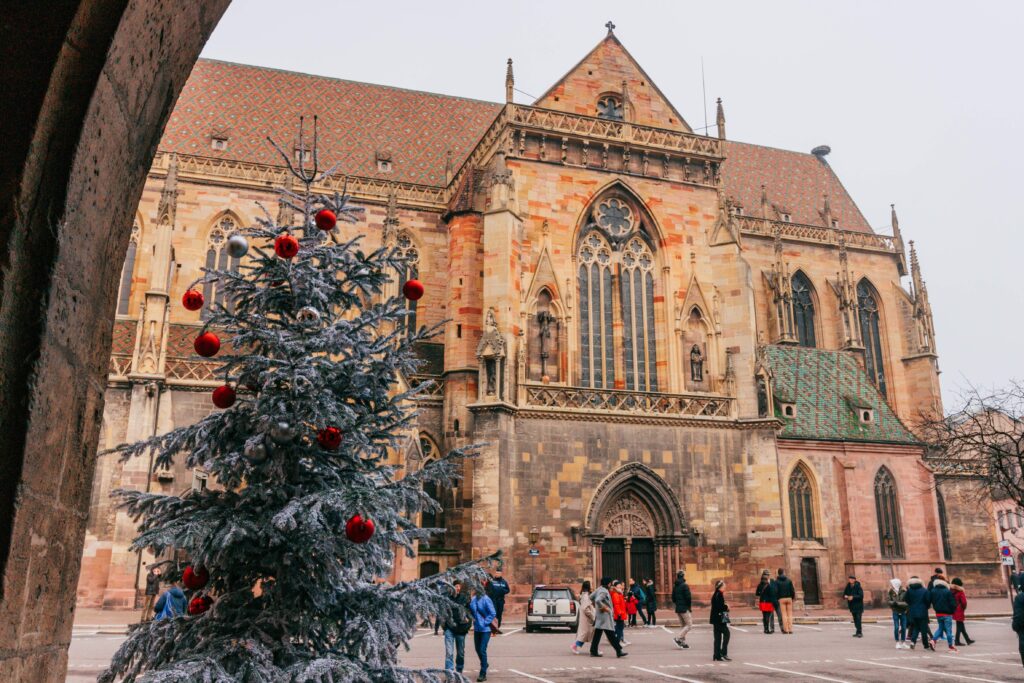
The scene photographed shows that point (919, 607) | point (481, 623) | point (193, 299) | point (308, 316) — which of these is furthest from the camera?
point (919, 607)

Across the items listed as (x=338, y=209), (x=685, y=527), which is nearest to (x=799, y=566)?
(x=685, y=527)

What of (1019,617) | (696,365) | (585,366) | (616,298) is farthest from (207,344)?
(696,365)

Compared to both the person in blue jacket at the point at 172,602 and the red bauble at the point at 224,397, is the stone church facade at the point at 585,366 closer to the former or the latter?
the person in blue jacket at the point at 172,602

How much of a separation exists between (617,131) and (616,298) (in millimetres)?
5060

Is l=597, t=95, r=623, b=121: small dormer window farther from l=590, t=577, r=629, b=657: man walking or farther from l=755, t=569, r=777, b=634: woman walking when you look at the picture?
l=590, t=577, r=629, b=657: man walking

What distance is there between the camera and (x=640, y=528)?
23109mm

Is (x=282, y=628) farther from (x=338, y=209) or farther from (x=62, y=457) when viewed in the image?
(x=62, y=457)

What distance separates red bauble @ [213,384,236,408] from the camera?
619 centimetres

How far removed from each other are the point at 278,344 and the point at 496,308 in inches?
638

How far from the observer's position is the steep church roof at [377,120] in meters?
26.7

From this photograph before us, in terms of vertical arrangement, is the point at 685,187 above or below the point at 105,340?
above

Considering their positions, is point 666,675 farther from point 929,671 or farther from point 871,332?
point 871,332

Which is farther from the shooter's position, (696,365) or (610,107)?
(610,107)

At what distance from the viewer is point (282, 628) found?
5.96m
